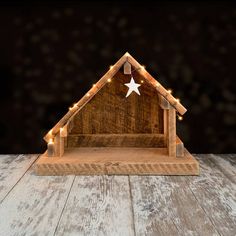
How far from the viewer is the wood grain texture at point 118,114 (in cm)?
156

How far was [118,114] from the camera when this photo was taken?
157 cm

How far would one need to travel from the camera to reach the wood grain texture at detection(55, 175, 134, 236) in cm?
80

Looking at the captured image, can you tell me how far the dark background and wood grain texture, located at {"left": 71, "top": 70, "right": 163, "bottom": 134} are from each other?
0.37ft

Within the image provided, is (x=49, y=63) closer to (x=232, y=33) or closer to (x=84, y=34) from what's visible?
(x=84, y=34)

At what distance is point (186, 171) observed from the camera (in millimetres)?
1227

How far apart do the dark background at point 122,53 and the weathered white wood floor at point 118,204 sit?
384 mm

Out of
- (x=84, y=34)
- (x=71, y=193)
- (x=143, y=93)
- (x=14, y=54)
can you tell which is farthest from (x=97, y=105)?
(x=71, y=193)

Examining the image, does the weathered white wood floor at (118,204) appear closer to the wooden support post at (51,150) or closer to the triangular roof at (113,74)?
the wooden support post at (51,150)

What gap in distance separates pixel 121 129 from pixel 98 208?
675mm

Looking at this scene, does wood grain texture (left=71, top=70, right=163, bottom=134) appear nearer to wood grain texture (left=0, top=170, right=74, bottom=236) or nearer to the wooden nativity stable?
the wooden nativity stable

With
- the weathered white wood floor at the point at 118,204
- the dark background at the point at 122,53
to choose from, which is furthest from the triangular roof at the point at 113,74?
the dark background at the point at 122,53

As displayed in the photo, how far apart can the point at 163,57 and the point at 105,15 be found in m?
0.34

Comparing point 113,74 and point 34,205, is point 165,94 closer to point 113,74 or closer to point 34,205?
point 113,74

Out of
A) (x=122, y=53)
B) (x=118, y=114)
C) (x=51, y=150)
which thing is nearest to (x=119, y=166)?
(x=51, y=150)
